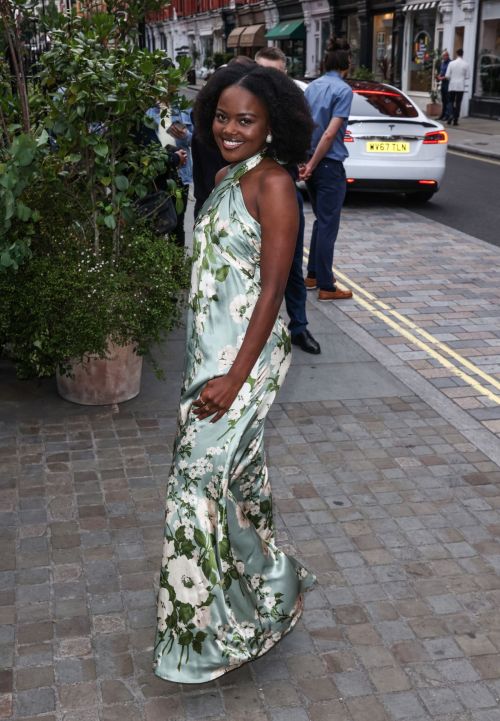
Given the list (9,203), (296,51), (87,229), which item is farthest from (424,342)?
(296,51)

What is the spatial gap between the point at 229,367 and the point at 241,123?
2.46 ft

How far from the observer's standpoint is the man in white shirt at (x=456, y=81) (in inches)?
992

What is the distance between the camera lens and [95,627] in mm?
3449

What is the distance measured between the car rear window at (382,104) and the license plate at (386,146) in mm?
516

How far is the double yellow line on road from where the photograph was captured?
20.5 feet

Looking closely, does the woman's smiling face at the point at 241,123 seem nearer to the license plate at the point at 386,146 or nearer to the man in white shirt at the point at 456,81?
the license plate at the point at 386,146

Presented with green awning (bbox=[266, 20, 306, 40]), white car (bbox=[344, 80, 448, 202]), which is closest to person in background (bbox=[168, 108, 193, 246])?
white car (bbox=[344, 80, 448, 202])

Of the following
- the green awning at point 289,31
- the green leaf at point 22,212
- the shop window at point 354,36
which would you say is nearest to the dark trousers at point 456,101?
the shop window at point 354,36

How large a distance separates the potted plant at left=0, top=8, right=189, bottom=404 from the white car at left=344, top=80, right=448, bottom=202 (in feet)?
22.9

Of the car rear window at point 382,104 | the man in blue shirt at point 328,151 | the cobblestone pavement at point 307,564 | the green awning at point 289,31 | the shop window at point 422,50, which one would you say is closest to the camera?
the cobblestone pavement at point 307,564

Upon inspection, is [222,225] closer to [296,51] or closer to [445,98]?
[445,98]

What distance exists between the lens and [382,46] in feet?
112

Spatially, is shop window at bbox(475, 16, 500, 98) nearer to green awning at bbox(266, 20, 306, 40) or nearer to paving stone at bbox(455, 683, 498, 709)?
green awning at bbox(266, 20, 306, 40)

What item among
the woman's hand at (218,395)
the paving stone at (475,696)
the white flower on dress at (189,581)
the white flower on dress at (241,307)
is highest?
the white flower on dress at (241,307)
